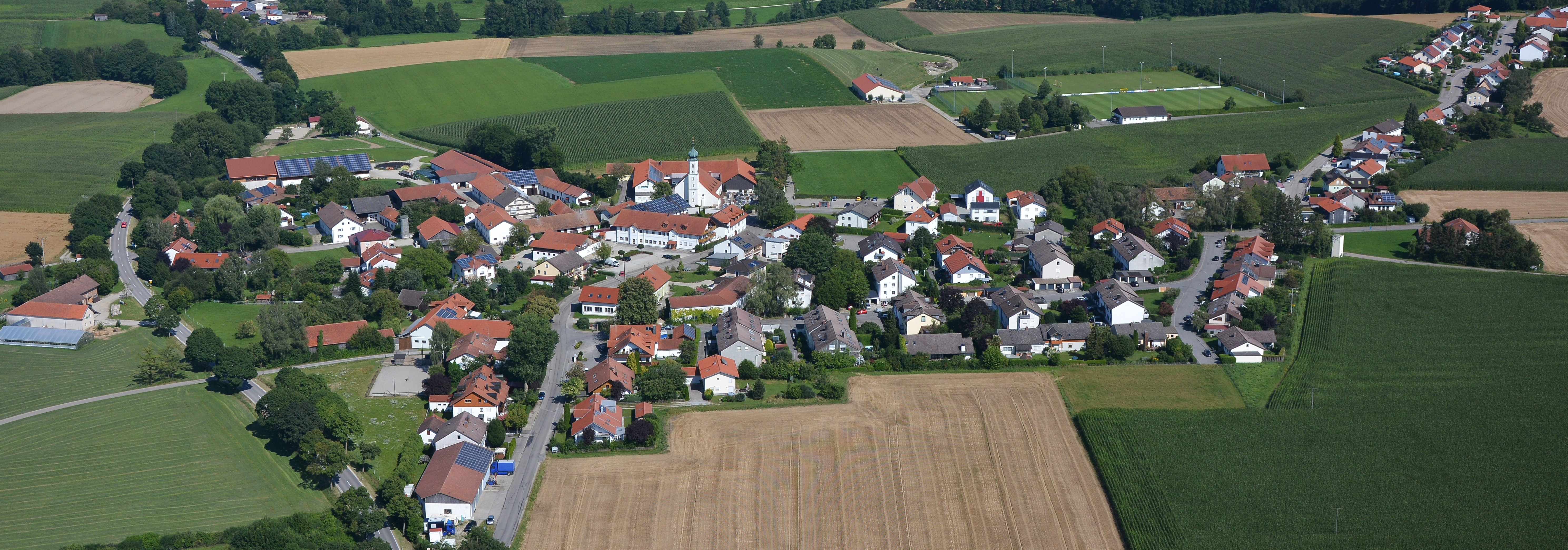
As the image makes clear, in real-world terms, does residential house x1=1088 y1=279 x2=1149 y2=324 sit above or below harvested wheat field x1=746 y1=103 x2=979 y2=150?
below

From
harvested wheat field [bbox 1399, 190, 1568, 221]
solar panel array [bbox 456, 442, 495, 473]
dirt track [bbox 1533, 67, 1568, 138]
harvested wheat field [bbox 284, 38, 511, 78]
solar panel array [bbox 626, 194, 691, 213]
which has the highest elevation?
harvested wheat field [bbox 284, 38, 511, 78]

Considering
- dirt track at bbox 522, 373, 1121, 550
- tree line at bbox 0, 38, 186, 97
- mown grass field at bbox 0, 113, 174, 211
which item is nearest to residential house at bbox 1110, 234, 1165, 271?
dirt track at bbox 522, 373, 1121, 550

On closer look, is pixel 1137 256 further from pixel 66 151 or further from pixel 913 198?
pixel 66 151

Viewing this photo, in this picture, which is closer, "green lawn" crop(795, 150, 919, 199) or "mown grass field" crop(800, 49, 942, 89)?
"green lawn" crop(795, 150, 919, 199)

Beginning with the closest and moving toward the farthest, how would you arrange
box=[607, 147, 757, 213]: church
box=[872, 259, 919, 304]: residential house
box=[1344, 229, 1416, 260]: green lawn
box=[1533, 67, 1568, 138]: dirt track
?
box=[872, 259, 919, 304]: residential house → box=[1344, 229, 1416, 260]: green lawn → box=[607, 147, 757, 213]: church → box=[1533, 67, 1568, 138]: dirt track

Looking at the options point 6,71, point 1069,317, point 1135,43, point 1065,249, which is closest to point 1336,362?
point 1069,317

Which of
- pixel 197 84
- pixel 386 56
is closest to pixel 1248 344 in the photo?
pixel 197 84

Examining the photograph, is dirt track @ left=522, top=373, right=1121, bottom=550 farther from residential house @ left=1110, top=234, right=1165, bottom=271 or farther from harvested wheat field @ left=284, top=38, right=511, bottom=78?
harvested wheat field @ left=284, top=38, right=511, bottom=78
